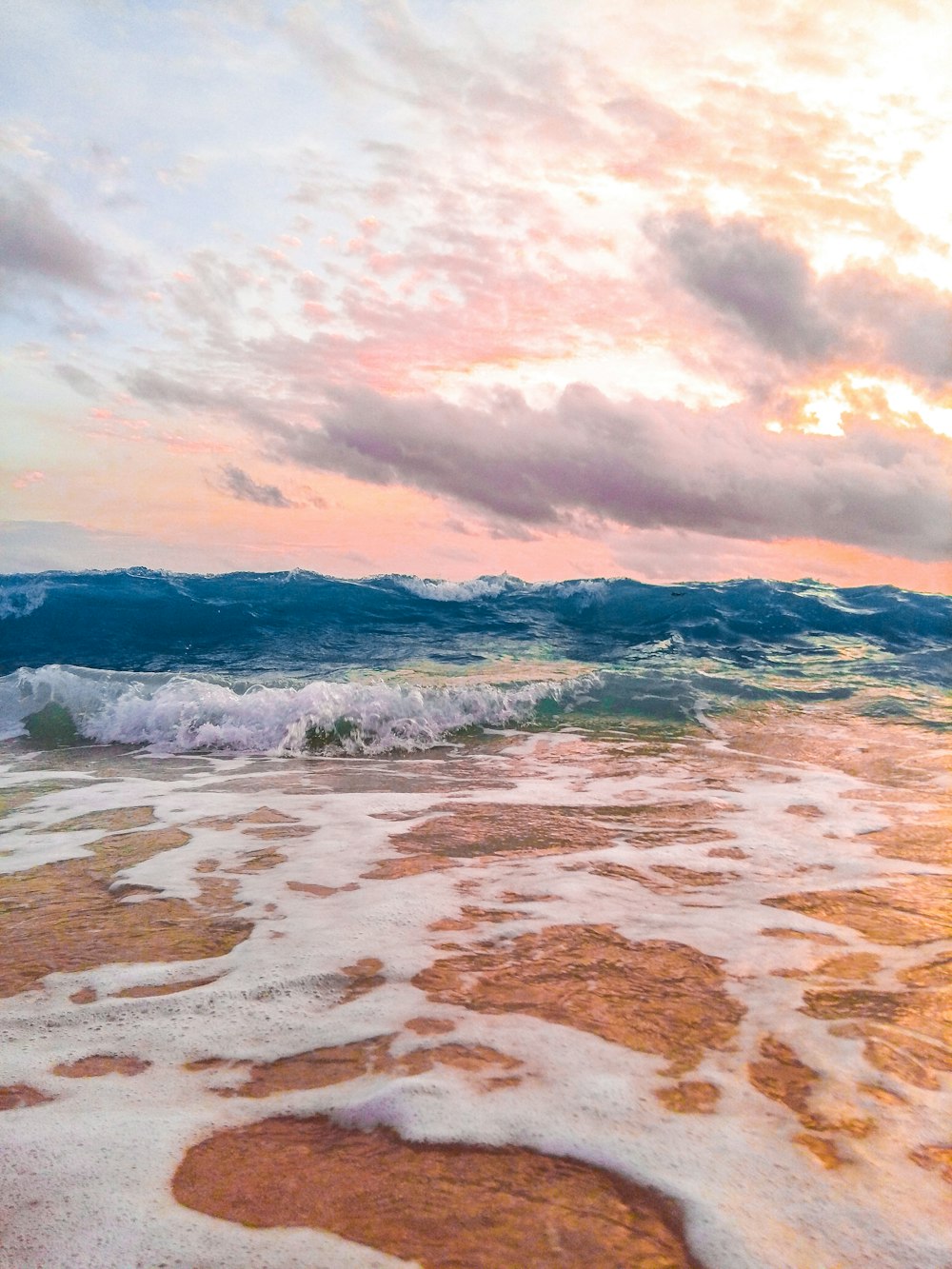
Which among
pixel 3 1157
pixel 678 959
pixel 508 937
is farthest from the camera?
pixel 508 937

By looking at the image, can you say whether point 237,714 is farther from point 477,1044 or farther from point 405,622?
point 405,622

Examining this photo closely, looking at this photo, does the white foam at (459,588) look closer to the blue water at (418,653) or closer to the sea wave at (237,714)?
the blue water at (418,653)

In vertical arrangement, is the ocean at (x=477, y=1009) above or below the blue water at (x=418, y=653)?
below

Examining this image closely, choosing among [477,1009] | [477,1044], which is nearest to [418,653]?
[477,1009]

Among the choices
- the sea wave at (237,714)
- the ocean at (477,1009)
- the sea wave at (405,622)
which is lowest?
the ocean at (477,1009)

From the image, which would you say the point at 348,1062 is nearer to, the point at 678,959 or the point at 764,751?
the point at 678,959

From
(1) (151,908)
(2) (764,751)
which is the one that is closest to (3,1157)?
(1) (151,908)

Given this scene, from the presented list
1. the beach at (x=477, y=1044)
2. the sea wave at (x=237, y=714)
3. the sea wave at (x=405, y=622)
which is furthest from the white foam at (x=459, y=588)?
the beach at (x=477, y=1044)
